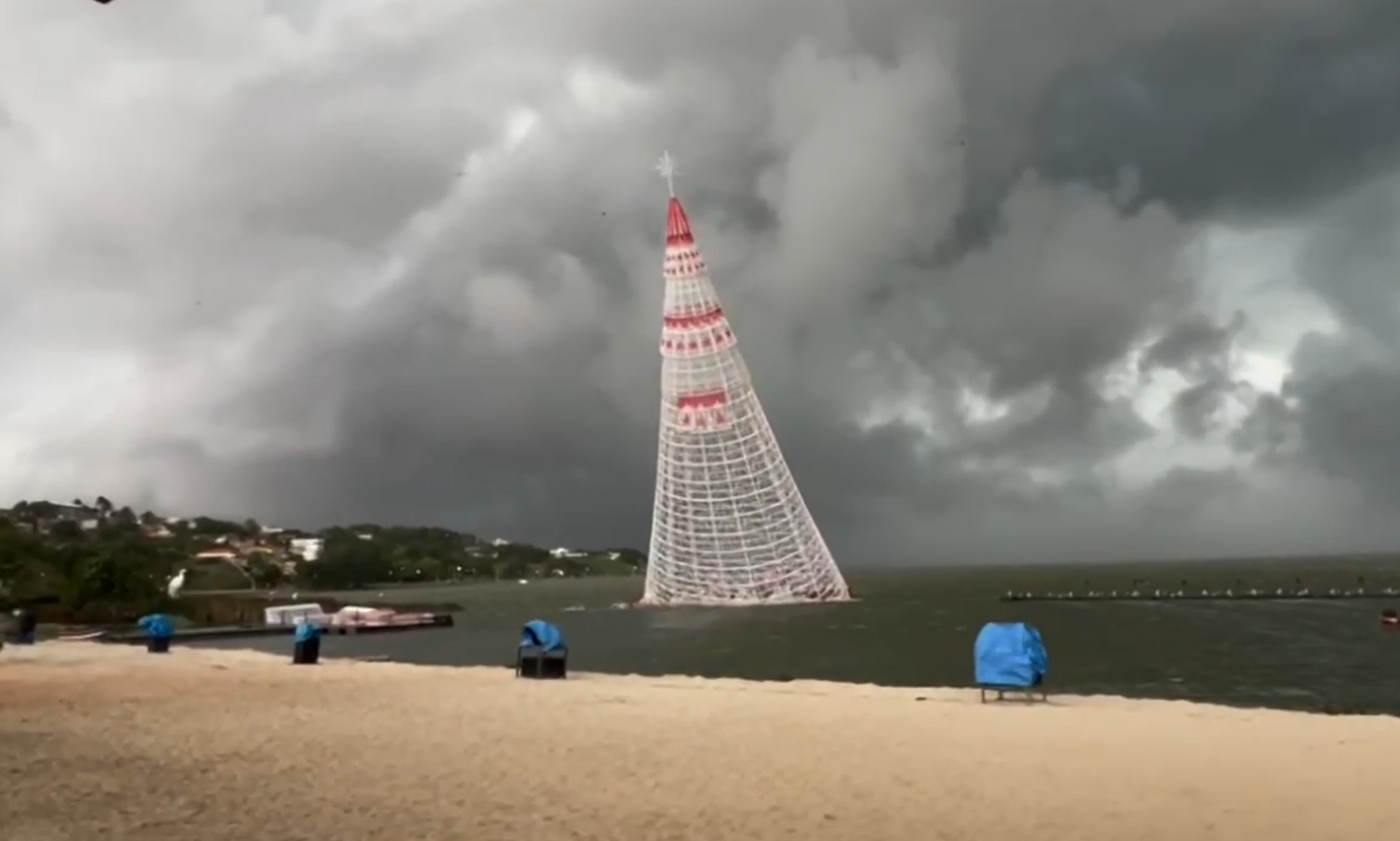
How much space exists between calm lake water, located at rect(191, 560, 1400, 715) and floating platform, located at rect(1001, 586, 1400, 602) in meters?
4.58

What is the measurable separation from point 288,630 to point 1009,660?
51.6 meters

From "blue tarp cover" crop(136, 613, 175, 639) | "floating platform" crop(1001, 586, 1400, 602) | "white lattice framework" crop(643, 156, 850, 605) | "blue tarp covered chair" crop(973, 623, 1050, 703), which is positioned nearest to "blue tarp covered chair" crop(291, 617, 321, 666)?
"blue tarp cover" crop(136, 613, 175, 639)

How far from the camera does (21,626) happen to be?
40.4m

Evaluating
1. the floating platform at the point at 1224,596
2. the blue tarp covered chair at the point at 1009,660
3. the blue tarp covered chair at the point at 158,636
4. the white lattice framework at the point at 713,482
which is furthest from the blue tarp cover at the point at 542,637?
the floating platform at the point at 1224,596

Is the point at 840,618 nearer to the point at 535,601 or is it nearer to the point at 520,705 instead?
the point at 520,705

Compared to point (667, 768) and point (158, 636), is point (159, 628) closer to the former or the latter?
point (158, 636)

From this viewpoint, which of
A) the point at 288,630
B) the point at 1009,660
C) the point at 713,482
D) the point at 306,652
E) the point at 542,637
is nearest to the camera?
the point at 1009,660

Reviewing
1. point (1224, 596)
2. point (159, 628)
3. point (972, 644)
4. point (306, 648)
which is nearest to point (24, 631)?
point (159, 628)

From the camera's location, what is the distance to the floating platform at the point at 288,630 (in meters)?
54.6

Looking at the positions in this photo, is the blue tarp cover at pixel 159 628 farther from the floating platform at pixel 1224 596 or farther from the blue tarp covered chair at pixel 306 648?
the floating platform at pixel 1224 596

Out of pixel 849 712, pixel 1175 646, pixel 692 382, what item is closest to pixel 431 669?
pixel 849 712

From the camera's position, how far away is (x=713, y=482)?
248 ft

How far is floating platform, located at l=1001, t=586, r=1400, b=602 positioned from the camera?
8962 cm

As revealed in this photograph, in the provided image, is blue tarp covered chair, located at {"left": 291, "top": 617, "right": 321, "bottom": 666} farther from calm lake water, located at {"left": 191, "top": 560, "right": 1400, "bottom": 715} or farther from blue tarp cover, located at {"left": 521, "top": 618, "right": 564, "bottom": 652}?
calm lake water, located at {"left": 191, "top": 560, "right": 1400, "bottom": 715}
